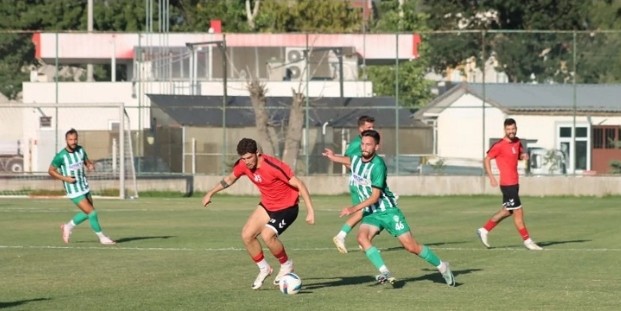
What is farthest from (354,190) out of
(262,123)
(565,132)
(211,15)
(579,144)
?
(211,15)

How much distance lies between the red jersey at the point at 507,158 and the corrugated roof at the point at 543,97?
2247 centimetres

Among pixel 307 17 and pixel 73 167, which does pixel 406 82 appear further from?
pixel 73 167

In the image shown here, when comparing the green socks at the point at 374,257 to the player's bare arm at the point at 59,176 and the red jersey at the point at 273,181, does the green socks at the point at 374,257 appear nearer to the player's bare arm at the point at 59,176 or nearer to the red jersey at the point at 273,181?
the red jersey at the point at 273,181

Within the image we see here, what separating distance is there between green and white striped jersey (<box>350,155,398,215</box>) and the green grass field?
955 mm

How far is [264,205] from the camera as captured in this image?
53.3 ft

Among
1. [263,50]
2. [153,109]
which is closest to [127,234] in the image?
[153,109]

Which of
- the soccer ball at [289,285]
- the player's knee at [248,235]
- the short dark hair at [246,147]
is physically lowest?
the soccer ball at [289,285]

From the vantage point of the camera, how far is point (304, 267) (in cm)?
1964

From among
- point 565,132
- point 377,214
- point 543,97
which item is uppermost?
point 543,97

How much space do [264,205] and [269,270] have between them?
0.80m

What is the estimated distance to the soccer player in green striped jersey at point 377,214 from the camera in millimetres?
16359

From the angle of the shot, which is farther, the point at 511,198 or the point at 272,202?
the point at 511,198

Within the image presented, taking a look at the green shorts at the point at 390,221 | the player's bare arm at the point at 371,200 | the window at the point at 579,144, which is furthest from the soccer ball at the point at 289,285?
the window at the point at 579,144

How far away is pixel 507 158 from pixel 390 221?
701cm
